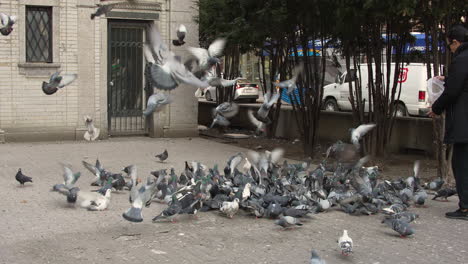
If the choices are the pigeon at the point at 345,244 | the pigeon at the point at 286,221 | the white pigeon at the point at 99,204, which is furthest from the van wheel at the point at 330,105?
the pigeon at the point at 345,244

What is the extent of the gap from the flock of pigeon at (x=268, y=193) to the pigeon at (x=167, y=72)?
1.15 meters

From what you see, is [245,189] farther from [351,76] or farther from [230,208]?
[351,76]

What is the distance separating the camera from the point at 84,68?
14578 mm

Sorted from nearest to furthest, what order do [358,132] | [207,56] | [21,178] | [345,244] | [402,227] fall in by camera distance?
[345,244]
[402,227]
[207,56]
[21,178]
[358,132]

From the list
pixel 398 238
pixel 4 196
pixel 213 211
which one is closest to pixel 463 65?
pixel 398 238

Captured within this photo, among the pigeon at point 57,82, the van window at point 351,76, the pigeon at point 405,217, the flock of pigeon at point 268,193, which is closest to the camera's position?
the pigeon at point 405,217

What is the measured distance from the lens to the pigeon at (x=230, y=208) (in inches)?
286

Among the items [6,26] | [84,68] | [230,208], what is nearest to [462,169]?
[230,208]

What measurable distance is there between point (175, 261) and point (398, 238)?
2.40 meters

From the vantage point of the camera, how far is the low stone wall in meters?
13.1

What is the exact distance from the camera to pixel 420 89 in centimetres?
2252

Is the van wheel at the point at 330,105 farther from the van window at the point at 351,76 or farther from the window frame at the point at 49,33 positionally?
the window frame at the point at 49,33

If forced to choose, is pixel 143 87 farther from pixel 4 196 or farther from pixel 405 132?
pixel 4 196

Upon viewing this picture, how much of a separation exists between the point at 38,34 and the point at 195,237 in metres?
9.23
